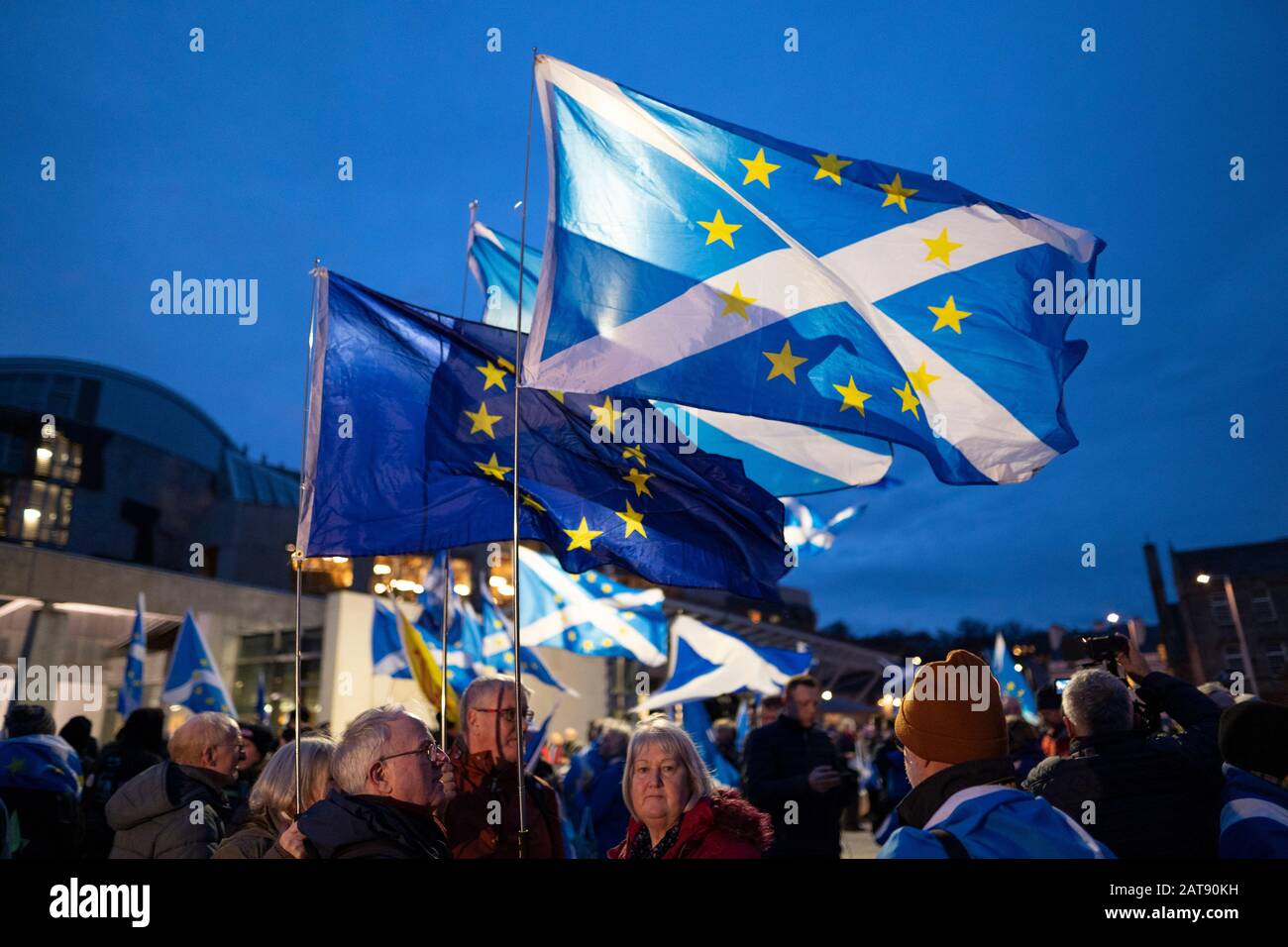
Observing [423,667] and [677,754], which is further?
[423,667]

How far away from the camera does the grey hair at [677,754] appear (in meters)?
3.95

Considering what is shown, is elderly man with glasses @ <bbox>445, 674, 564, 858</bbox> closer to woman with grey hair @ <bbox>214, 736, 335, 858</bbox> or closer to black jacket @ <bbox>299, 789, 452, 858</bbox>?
woman with grey hair @ <bbox>214, 736, 335, 858</bbox>

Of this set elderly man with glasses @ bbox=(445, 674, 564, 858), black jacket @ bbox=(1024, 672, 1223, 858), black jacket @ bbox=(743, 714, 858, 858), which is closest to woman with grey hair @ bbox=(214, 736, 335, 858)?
elderly man with glasses @ bbox=(445, 674, 564, 858)

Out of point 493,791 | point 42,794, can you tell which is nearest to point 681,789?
point 493,791

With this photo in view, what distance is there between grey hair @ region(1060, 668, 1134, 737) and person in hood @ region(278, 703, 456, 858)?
2.67 metres

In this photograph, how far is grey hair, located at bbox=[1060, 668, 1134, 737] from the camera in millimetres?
3855

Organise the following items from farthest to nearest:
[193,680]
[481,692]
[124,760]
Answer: [193,680]
[124,760]
[481,692]

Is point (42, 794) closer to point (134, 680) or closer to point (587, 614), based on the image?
point (587, 614)

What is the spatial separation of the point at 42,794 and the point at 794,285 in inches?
218

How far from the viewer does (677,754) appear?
396cm

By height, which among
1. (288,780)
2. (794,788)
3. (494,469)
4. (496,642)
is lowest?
(794,788)

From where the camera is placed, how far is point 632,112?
5496 mm

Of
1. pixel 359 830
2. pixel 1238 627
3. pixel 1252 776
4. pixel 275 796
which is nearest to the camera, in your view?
pixel 359 830
